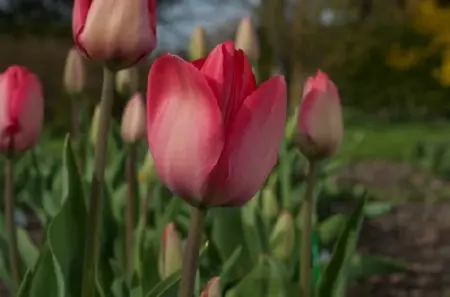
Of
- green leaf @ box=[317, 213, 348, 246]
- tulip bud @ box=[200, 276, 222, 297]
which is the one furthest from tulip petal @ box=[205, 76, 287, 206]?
green leaf @ box=[317, 213, 348, 246]

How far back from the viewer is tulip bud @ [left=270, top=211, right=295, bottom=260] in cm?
123

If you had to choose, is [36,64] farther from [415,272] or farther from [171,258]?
[171,258]

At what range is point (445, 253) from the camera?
2.59 m

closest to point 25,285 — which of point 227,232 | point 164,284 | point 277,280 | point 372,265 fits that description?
point 164,284

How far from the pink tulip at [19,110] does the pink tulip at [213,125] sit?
1.13 feet

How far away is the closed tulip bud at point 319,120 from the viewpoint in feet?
3.10

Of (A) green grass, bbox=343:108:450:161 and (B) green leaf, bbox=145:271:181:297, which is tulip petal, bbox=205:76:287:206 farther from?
(A) green grass, bbox=343:108:450:161

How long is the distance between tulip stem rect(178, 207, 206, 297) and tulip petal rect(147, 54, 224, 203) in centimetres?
2

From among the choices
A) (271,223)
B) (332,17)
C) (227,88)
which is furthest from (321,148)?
(332,17)

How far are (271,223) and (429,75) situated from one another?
5.68m

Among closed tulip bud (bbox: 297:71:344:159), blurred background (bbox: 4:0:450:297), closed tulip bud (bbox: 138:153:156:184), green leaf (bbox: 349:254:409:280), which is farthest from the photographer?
blurred background (bbox: 4:0:450:297)

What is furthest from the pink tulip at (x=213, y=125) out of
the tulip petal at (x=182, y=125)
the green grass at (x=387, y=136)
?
the green grass at (x=387, y=136)

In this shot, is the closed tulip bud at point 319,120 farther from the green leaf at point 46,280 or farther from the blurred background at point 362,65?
the blurred background at point 362,65

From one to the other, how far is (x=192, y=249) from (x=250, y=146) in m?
0.08
